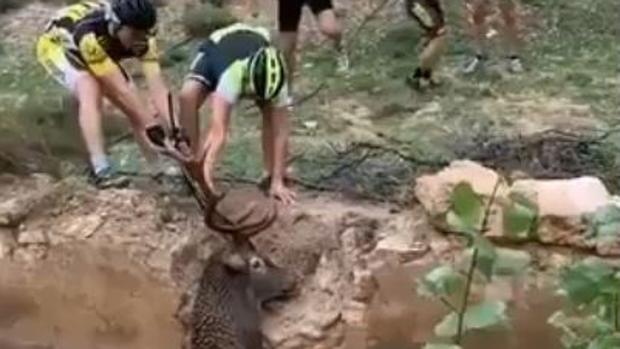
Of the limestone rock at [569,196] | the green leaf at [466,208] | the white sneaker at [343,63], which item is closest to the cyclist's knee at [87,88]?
the limestone rock at [569,196]

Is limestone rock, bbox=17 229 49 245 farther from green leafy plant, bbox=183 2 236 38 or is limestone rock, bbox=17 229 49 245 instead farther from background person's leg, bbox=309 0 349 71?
green leafy plant, bbox=183 2 236 38

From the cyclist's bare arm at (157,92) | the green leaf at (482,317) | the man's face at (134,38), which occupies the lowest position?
the cyclist's bare arm at (157,92)

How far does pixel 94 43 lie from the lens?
19.8 feet

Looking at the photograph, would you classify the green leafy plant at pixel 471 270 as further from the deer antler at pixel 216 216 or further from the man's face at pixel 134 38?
the man's face at pixel 134 38

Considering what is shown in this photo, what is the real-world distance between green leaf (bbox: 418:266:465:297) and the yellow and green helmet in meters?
3.62

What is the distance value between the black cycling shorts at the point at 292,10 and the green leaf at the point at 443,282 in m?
5.21

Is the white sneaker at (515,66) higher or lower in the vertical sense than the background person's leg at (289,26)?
lower

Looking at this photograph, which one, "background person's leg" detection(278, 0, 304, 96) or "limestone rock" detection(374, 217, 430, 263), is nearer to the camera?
"limestone rock" detection(374, 217, 430, 263)

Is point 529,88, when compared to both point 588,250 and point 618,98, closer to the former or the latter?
point 618,98

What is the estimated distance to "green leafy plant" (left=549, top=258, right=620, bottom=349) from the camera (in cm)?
227

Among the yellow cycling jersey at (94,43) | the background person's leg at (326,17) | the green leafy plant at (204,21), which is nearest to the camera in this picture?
the yellow cycling jersey at (94,43)

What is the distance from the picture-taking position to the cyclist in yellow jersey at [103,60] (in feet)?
19.4

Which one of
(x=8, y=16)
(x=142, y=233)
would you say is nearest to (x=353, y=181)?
(x=142, y=233)

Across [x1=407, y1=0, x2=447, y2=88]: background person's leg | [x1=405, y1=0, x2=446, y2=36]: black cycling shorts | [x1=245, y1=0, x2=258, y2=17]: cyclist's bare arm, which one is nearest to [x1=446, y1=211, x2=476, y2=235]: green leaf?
[x1=407, y1=0, x2=447, y2=88]: background person's leg
